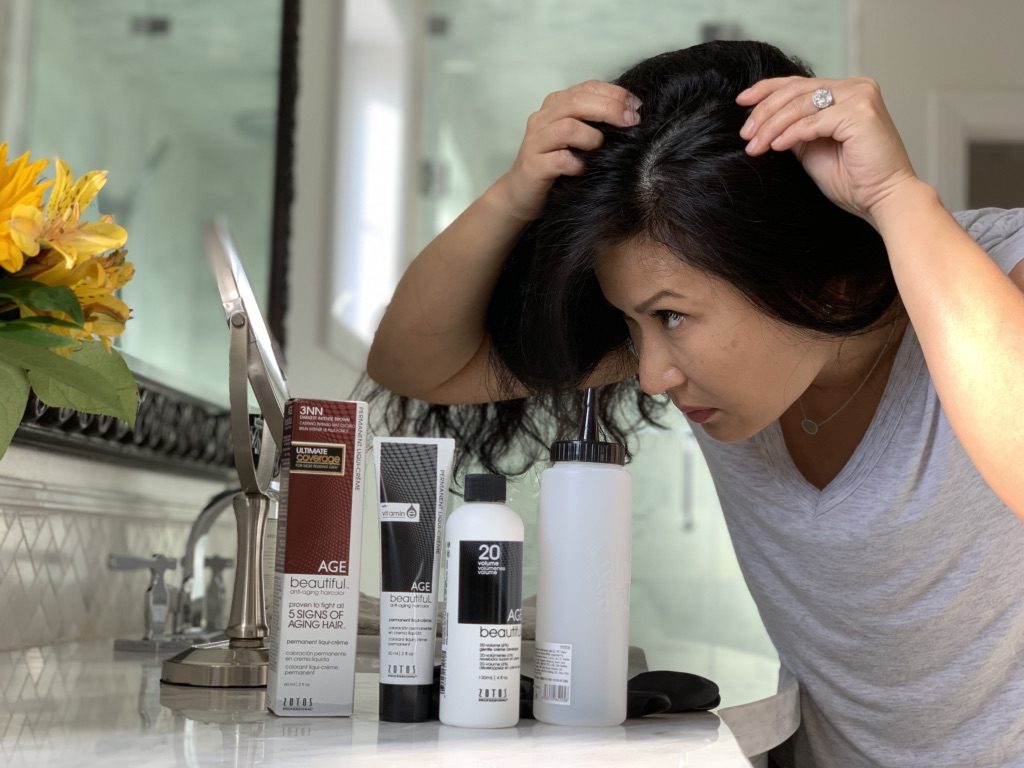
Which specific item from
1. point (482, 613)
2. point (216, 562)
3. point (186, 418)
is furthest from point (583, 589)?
point (186, 418)

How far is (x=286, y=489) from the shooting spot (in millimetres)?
683

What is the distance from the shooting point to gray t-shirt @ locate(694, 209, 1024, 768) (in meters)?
0.86

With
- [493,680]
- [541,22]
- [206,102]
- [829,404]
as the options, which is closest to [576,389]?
[829,404]

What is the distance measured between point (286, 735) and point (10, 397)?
0.24m

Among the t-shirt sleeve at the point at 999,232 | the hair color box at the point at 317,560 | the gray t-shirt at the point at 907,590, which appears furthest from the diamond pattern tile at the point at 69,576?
the t-shirt sleeve at the point at 999,232

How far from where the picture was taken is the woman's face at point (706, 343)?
0.84m

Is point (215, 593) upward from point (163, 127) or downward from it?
downward

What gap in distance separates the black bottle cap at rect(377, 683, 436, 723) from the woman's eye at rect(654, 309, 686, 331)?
0.34m

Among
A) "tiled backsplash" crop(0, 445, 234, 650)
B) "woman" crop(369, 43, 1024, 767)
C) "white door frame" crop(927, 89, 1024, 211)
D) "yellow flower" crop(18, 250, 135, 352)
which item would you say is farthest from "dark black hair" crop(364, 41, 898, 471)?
"white door frame" crop(927, 89, 1024, 211)

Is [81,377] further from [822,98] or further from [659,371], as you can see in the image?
[822,98]

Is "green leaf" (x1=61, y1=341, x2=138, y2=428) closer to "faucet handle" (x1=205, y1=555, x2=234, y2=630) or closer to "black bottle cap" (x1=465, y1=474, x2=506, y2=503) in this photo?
"black bottle cap" (x1=465, y1=474, x2=506, y2=503)

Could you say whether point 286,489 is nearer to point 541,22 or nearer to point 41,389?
point 41,389

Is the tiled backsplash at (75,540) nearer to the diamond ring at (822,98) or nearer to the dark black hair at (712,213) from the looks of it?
the dark black hair at (712,213)

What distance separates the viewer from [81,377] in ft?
2.02
